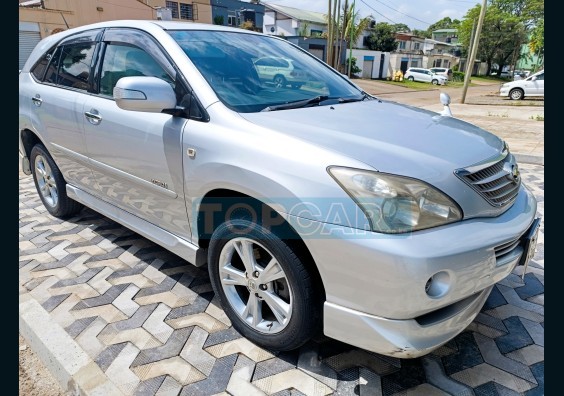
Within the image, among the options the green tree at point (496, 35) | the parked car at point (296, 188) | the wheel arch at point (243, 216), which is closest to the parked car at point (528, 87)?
the parked car at point (296, 188)

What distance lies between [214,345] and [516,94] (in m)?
22.8

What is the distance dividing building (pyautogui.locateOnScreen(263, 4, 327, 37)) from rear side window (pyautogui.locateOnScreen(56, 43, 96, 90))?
45504 mm

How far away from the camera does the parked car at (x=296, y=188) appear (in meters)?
1.63

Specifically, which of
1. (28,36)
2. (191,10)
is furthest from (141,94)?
(191,10)

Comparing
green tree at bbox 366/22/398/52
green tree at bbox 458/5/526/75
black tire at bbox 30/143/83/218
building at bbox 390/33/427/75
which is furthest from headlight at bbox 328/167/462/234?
green tree at bbox 458/5/526/75

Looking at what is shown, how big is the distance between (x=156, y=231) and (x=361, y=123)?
1541 millimetres

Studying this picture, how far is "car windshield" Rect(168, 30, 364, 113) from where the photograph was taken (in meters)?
2.34

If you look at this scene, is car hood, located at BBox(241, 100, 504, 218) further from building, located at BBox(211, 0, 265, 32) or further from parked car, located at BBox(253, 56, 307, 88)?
building, located at BBox(211, 0, 265, 32)

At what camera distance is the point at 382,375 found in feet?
6.64

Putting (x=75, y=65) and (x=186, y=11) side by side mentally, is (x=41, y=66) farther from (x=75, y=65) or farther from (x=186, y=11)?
(x=186, y=11)

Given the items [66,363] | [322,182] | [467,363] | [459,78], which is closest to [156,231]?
[66,363]

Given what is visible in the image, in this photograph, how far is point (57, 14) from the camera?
20.8 meters

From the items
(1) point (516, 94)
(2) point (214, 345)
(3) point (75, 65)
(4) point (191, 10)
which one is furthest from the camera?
(4) point (191, 10)

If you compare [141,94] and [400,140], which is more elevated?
[141,94]
